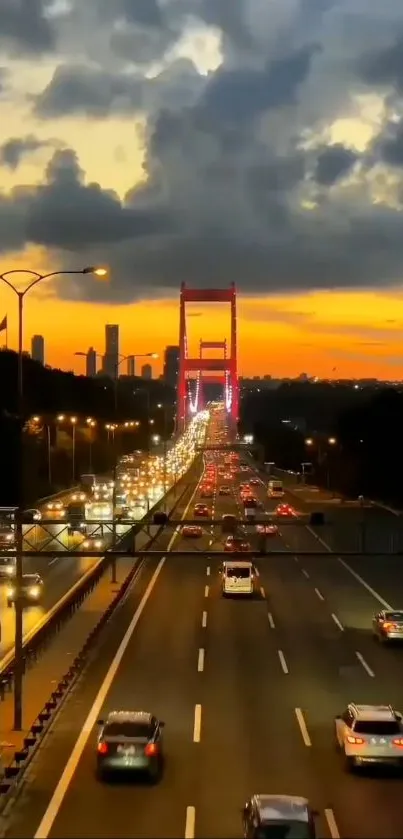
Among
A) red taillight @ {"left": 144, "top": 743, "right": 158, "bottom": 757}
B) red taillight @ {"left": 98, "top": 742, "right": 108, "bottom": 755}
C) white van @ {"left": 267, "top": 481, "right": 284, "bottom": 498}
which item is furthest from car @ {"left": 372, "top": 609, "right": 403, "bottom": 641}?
white van @ {"left": 267, "top": 481, "right": 284, "bottom": 498}

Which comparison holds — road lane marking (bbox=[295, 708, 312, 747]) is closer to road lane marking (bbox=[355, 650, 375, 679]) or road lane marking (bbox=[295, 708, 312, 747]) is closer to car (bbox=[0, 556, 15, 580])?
road lane marking (bbox=[355, 650, 375, 679])

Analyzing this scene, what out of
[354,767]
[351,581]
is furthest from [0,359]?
[354,767]

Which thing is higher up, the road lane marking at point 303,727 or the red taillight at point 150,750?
the red taillight at point 150,750

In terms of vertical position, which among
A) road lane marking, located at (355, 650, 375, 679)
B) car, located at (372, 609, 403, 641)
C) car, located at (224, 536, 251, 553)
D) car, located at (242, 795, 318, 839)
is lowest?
road lane marking, located at (355, 650, 375, 679)

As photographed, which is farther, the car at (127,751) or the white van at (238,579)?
the white van at (238,579)

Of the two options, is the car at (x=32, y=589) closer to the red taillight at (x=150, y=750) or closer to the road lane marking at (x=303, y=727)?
the road lane marking at (x=303, y=727)

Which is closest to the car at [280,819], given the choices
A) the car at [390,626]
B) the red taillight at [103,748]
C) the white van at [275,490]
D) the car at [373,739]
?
the red taillight at [103,748]

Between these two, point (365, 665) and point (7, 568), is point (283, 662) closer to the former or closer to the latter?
point (365, 665)

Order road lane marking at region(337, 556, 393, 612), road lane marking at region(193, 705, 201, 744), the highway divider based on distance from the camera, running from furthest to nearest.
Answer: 1. road lane marking at region(337, 556, 393, 612)
2. the highway divider
3. road lane marking at region(193, 705, 201, 744)
